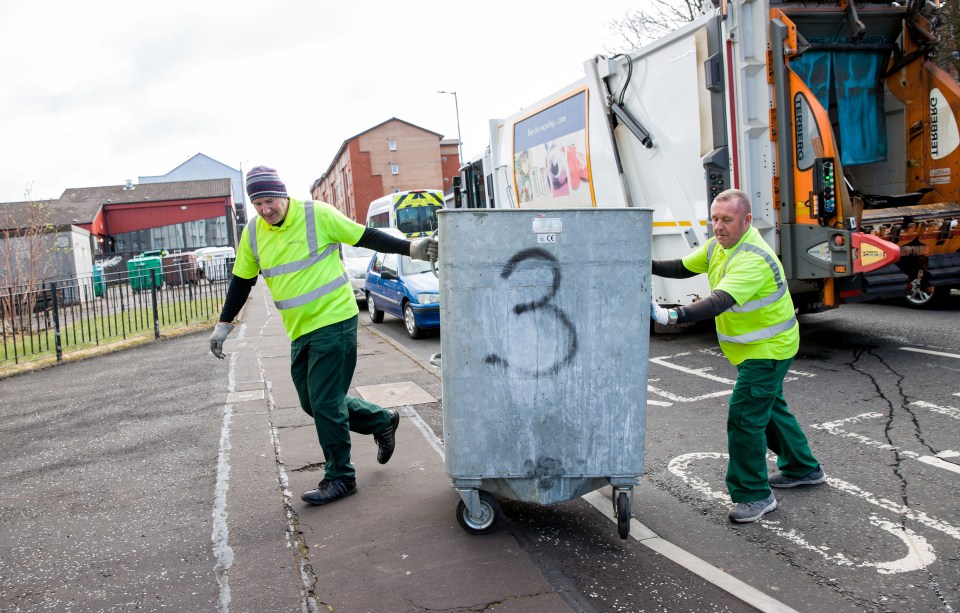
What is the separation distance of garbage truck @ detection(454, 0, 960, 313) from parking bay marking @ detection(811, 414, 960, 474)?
179 centimetres

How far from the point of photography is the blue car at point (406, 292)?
10789mm

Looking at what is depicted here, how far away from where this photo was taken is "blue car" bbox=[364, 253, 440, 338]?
1079 centimetres

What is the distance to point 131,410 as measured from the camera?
7090mm

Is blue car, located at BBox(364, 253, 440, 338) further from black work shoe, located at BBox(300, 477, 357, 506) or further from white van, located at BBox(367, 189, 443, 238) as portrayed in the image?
white van, located at BBox(367, 189, 443, 238)

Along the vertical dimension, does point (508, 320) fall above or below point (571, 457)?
above

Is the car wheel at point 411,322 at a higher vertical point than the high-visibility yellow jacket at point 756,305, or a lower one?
lower

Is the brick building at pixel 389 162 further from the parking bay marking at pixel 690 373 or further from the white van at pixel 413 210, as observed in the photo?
the parking bay marking at pixel 690 373

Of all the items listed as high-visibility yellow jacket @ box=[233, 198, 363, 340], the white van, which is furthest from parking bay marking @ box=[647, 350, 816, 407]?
the white van

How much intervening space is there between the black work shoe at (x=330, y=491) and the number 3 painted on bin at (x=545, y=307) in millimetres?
1392

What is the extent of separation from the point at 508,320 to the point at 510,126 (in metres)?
8.52

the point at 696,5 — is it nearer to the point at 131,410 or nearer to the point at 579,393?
the point at 131,410

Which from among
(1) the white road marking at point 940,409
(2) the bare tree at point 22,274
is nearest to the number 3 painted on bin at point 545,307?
(1) the white road marking at point 940,409

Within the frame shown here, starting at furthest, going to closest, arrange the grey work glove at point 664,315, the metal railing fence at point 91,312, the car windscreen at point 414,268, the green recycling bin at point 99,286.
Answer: the green recycling bin at point 99,286, the car windscreen at point 414,268, the metal railing fence at point 91,312, the grey work glove at point 664,315

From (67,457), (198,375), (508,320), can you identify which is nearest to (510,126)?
(198,375)
